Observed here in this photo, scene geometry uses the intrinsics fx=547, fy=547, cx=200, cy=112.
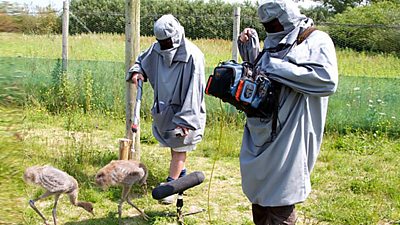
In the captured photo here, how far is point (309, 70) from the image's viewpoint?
3.07 metres

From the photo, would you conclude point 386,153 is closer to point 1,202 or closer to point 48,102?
point 48,102

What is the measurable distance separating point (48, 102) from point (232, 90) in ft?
22.7

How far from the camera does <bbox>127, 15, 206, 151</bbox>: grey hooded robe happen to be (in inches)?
198

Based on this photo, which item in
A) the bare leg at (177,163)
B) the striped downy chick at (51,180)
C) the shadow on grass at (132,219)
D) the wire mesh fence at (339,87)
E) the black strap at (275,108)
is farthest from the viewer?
the wire mesh fence at (339,87)

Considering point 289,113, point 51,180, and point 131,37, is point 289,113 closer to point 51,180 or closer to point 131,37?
point 51,180

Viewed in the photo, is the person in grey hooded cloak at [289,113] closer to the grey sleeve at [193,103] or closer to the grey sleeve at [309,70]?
the grey sleeve at [309,70]

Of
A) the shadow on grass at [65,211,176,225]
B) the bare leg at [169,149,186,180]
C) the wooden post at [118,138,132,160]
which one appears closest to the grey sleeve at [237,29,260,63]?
the wooden post at [118,138,132,160]

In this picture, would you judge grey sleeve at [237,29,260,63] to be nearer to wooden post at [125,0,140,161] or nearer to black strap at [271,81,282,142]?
black strap at [271,81,282,142]

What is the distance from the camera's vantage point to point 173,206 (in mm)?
5422

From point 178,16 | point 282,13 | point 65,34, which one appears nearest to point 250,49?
point 282,13

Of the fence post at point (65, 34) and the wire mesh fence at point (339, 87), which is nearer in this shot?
the wire mesh fence at point (339, 87)

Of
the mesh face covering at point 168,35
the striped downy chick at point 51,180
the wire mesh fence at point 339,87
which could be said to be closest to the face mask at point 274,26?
the mesh face covering at point 168,35

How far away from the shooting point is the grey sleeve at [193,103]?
16.4 feet

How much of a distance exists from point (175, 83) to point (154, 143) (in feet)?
10.3
